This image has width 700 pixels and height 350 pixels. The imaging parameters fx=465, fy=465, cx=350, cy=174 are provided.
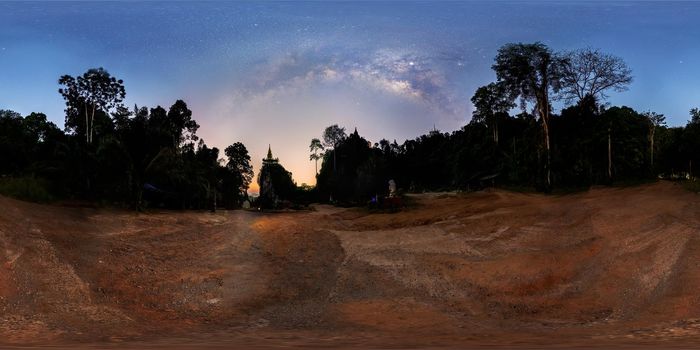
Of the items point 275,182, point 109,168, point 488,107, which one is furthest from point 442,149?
point 109,168

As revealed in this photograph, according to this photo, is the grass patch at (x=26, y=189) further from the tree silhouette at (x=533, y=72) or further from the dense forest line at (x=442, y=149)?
the tree silhouette at (x=533, y=72)

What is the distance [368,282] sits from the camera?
16.9 meters

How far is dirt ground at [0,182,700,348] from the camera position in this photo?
35.4 ft

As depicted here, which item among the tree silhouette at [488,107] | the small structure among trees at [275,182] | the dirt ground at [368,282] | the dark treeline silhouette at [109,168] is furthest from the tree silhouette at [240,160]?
the dirt ground at [368,282]

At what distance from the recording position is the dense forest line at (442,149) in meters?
35.2

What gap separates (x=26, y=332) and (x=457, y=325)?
33.8 feet

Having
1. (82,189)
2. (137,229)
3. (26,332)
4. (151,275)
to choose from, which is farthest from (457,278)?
(82,189)

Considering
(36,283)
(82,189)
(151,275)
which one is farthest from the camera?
(82,189)

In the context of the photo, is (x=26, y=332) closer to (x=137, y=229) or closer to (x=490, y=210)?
(x=137, y=229)

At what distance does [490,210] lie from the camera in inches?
1171

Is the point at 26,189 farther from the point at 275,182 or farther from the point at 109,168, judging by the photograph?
the point at 275,182

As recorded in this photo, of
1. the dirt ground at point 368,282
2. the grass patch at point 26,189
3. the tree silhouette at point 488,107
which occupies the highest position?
the tree silhouette at point 488,107

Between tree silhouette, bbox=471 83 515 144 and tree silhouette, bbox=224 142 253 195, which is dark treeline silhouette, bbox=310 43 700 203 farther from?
tree silhouette, bbox=224 142 253 195

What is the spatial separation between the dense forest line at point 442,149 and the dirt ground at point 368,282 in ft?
29.8
